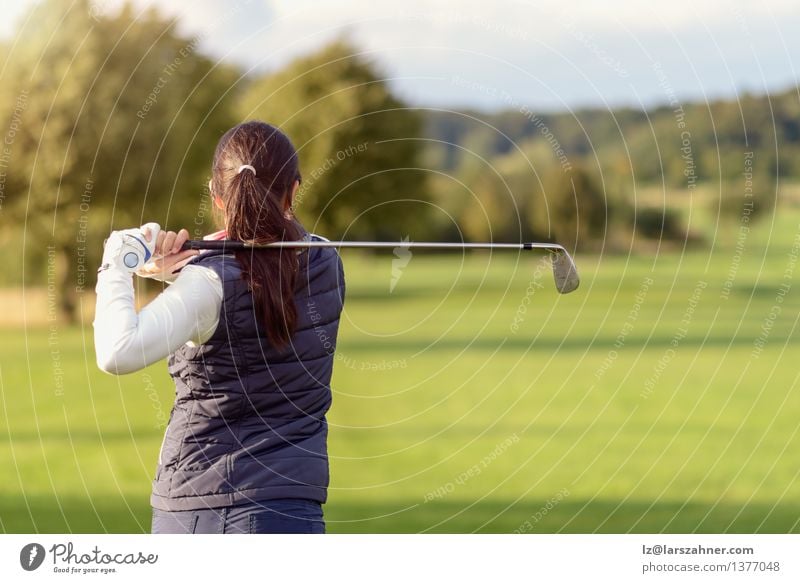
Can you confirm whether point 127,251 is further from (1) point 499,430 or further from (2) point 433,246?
(1) point 499,430

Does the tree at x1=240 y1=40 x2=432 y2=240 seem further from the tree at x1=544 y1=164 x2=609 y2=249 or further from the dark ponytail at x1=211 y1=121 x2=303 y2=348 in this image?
the dark ponytail at x1=211 y1=121 x2=303 y2=348

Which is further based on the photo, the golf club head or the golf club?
the golf club head

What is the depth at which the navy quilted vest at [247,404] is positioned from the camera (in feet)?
11.8

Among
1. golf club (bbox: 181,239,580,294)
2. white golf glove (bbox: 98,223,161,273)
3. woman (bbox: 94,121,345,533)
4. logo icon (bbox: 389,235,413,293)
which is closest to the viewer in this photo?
white golf glove (bbox: 98,223,161,273)

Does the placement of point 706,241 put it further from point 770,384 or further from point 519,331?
point 770,384

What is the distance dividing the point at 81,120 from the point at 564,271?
25542 millimetres

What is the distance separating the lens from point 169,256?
387 centimetres

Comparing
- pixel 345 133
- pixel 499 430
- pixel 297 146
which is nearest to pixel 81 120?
pixel 345 133

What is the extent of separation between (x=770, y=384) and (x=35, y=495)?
15.0 m

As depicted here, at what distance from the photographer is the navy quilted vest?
3.59 meters

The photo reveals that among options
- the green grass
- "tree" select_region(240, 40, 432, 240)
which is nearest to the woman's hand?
the green grass

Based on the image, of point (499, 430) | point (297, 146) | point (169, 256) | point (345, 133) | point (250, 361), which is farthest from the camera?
point (297, 146)
